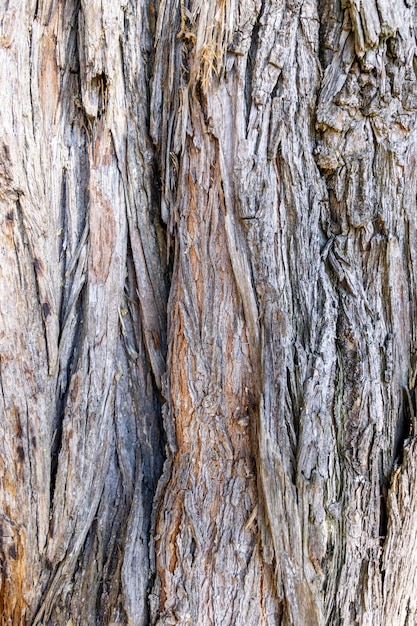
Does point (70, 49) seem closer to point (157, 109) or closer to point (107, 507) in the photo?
point (157, 109)

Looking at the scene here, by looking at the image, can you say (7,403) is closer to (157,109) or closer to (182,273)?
(182,273)

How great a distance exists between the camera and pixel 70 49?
162 centimetres

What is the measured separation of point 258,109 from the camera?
4.91 feet

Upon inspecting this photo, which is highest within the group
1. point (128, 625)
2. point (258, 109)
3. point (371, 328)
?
point (258, 109)

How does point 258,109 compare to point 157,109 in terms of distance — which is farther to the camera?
point 157,109

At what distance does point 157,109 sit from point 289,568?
135 centimetres

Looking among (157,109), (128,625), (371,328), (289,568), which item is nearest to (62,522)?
(128,625)

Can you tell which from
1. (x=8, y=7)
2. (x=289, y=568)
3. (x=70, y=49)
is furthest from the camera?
(x=70, y=49)

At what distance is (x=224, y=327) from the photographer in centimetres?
149

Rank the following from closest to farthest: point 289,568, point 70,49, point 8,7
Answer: point 289,568 → point 8,7 → point 70,49

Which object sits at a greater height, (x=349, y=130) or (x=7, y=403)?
(x=349, y=130)

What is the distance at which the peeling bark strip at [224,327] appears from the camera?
4.70ft

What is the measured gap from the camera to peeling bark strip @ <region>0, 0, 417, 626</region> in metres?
1.43

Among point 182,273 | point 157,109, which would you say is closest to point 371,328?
point 182,273
